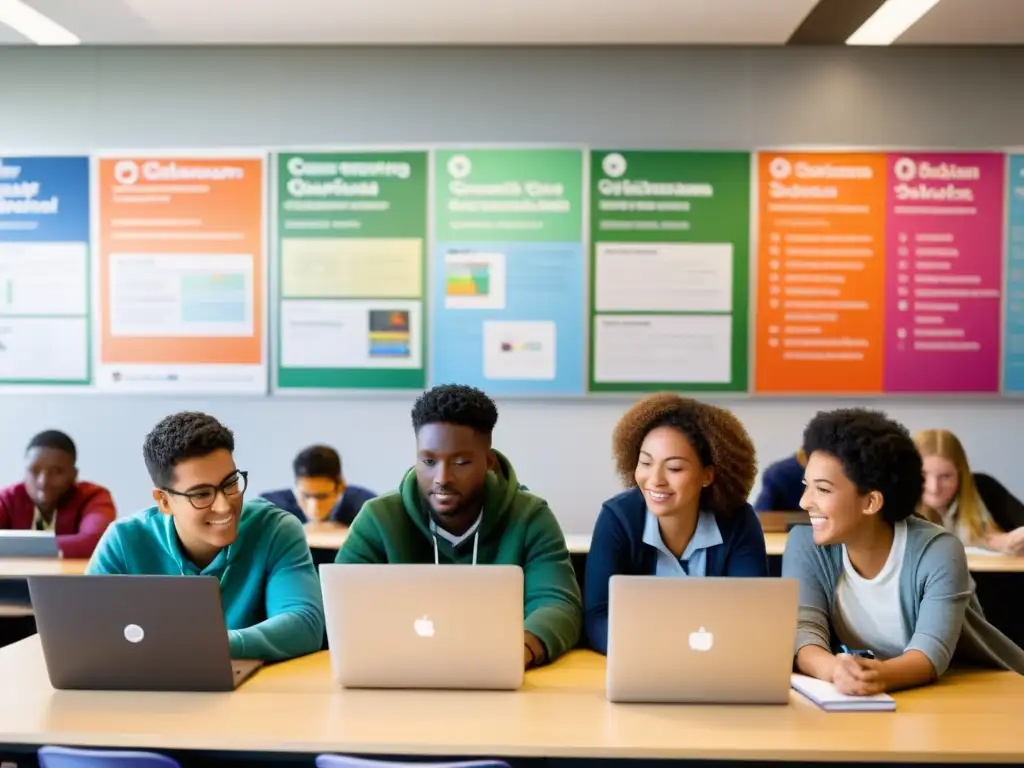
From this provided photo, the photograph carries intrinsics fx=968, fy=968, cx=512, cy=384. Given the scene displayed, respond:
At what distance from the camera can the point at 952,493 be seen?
145 inches

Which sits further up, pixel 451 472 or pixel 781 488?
pixel 451 472

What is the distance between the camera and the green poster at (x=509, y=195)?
174 inches

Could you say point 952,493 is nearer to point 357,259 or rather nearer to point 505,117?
point 505,117

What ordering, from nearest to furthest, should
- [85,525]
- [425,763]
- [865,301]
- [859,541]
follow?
[425,763]
[859,541]
[85,525]
[865,301]

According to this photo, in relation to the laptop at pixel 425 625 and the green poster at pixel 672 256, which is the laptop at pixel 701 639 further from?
the green poster at pixel 672 256

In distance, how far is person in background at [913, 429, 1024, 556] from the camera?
3666mm

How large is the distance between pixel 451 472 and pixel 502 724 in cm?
77

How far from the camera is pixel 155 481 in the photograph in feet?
7.06

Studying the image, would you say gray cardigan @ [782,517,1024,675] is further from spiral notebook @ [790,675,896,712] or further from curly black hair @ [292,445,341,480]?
curly black hair @ [292,445,341,480]

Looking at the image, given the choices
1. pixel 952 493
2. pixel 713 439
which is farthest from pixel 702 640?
pixel 952 493

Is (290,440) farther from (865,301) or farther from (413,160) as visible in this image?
(865,301)

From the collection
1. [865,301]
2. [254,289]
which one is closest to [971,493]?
[865,301]

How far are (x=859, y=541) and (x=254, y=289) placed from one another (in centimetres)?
317

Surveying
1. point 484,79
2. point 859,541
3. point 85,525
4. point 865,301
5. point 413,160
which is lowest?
point 85,525
